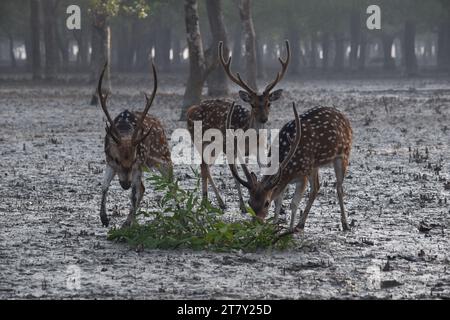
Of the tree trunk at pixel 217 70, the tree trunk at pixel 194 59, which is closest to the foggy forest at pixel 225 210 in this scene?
the tree trunk at pixel 194 59

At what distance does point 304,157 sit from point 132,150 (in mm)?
1694

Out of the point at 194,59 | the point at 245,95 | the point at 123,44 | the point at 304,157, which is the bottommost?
the point at 123,44

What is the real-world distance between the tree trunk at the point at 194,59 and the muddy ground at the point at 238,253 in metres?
5.21

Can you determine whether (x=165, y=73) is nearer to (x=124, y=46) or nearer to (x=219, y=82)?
(x=124, y=46)

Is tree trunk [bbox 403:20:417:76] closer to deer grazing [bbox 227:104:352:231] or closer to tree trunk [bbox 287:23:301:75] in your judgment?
tree trunk [bbox 287:23:301:75]

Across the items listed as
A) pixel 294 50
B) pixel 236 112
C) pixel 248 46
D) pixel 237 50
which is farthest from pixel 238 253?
pixel 237 50

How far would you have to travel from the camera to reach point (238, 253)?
30.7 ft

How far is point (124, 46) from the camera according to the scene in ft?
234

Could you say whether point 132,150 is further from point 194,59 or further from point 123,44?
point 123,44

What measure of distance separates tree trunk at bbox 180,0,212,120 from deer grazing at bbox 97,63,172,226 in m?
13.8

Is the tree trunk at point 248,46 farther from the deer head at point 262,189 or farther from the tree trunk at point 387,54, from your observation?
the tree trunk at point 387,54
